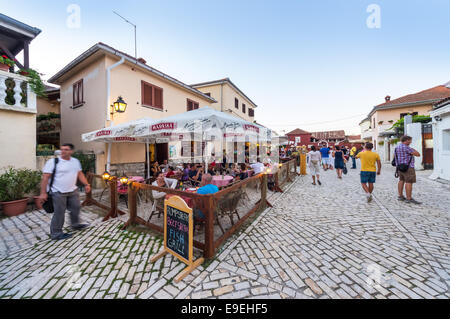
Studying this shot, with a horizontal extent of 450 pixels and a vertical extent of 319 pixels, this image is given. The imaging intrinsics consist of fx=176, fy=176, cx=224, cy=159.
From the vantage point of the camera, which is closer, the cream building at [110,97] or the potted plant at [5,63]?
the potted plant at [5,63]

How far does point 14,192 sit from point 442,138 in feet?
54.6

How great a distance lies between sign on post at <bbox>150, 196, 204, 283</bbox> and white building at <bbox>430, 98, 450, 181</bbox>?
38.3ft

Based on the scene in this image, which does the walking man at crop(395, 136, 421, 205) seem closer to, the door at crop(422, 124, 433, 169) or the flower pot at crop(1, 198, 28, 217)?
the flower pot at crop(1, 198, 28, 217)

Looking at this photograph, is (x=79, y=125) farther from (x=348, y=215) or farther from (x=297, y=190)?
(x=348, y=215)

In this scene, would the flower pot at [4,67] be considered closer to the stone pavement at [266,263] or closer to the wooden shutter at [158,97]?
the stone pavement at [266,263]

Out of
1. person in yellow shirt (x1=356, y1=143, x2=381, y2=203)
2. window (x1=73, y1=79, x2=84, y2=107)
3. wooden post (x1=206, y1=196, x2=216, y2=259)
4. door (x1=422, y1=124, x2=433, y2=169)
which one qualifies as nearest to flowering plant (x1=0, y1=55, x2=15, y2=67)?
window (x1=73, y1=79, x2=84, y2=107)

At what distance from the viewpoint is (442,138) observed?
332 inches

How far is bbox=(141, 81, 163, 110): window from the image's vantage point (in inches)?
376

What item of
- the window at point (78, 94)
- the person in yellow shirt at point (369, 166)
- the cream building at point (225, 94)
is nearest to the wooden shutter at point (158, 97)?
the window at point (78, 94)

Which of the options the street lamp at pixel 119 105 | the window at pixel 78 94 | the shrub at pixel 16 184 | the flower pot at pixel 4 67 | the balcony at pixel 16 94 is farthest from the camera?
the window at pixel 78 94

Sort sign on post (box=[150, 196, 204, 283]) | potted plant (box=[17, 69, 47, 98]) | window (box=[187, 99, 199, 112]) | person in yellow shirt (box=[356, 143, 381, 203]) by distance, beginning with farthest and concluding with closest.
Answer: window (box=[187, 99, 199, 112]), potted plant (box=[17, 69, 47, 98]), person in yellow shirt (box=[356, 143, 381, 203]), sign on post (box=[150, 196, 204, 283])

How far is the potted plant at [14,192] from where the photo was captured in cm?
465

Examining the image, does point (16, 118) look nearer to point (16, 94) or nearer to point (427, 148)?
point (16, 94)
